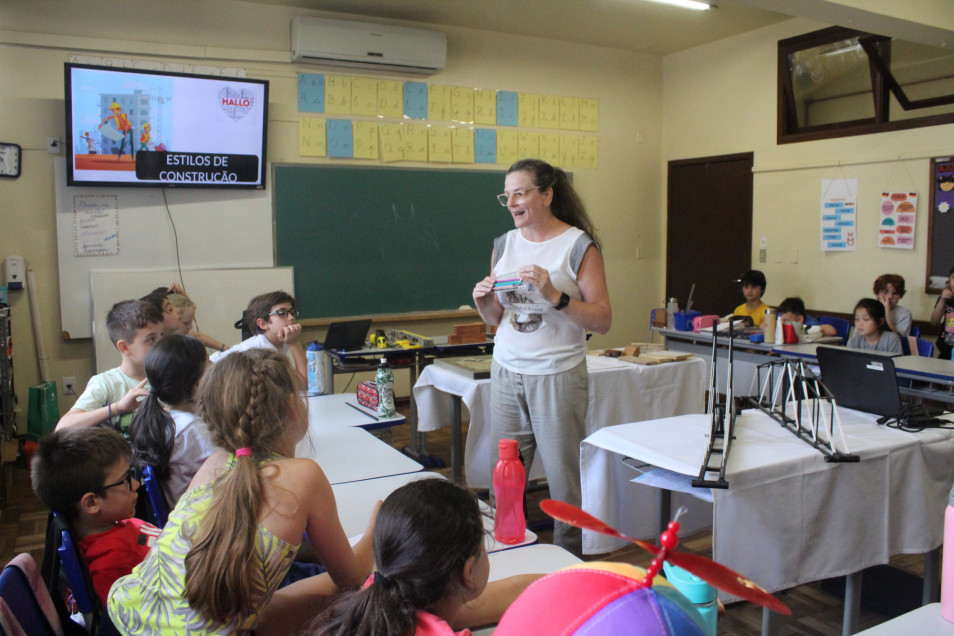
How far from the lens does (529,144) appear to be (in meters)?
6.19

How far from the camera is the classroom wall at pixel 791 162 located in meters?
4.98

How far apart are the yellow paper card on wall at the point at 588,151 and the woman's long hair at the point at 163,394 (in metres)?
5.02

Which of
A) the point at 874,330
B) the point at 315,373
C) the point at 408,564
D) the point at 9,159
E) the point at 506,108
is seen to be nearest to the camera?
the point at 408,564

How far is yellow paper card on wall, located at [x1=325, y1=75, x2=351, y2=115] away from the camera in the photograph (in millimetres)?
5363

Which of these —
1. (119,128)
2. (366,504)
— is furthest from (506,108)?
(366,504)

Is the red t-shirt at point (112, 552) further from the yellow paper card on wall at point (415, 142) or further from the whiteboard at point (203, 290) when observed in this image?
the yellow paper card on wall at point (415, 142)

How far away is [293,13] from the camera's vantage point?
5.20m

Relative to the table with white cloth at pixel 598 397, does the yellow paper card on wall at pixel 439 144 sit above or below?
above

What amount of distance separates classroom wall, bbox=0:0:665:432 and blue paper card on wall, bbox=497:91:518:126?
0.09 metres

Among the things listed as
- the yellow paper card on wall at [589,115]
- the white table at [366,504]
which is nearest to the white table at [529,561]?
the white table at [366,504]

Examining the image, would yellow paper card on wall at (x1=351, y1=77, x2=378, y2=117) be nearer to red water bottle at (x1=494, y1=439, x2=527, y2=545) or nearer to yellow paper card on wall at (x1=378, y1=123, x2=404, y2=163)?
yellow paper card on wall at (x1=378, y1=123, x2=404, y2=163)

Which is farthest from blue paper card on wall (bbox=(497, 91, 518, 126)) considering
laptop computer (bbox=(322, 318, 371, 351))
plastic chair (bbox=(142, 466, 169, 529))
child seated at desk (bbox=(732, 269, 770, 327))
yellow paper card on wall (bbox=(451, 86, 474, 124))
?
plastic chair (bbox=(142, 466, 169, 529))

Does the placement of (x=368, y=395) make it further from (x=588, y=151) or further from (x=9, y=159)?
(x=588, y=151)

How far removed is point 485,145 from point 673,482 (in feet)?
15.0
